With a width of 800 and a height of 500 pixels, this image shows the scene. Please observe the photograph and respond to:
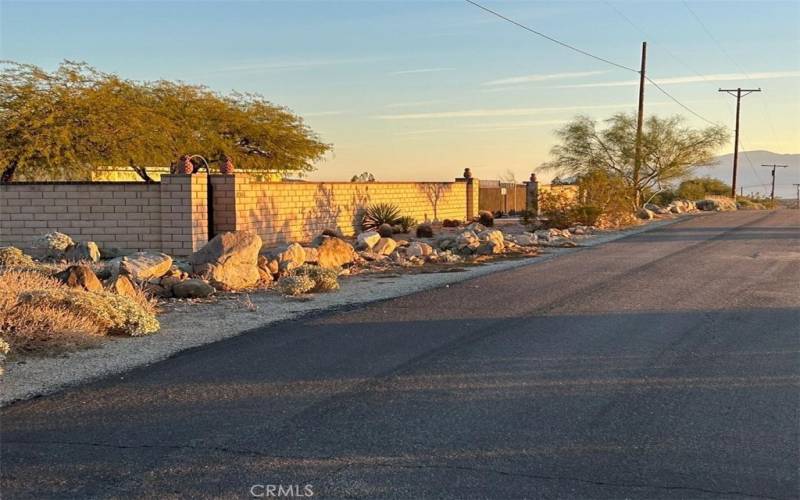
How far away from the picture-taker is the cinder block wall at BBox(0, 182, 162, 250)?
20.7 metres

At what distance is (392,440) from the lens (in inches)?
219

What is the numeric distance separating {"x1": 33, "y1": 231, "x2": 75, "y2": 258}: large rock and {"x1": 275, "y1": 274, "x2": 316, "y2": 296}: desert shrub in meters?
8.14

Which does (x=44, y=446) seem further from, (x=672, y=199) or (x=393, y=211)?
(x=672, y=199)

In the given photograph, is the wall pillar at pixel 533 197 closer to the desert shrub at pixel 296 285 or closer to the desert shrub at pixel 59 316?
the desert shrub at pixel 296 285

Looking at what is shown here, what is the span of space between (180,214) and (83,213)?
3045 mm

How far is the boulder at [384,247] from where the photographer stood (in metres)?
20.0

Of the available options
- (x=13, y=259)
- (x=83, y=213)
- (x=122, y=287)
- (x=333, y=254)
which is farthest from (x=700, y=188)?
(x=122, y=287)

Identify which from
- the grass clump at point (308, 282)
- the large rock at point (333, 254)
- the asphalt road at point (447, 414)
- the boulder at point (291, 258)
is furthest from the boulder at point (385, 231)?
the asphalt road at point (447, 414)

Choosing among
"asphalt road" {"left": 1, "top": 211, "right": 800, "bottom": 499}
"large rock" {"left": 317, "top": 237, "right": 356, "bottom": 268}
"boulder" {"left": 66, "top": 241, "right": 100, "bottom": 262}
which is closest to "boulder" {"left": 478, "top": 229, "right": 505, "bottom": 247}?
"large rock" {"left": 317, "top": 237, "right": 356, "bottom": 268}

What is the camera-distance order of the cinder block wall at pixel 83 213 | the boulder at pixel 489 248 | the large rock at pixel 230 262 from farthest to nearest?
the boulder at pixel 489 248 < the cinder block wall at pixel 83 213 < the large rock at pixel 230 262

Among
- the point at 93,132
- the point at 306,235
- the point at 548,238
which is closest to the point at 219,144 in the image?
the point at 93,132

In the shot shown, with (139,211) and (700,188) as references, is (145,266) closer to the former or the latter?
(139,211)

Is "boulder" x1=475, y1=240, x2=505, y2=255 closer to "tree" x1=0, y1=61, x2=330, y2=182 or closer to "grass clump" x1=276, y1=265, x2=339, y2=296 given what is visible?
"grass clump" x1=276, y1=265, x2=339, y2=296

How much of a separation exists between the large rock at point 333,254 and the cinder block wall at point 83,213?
18.6 ft
